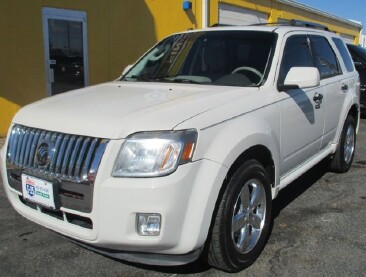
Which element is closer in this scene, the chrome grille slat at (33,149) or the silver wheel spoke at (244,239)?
the chrome grille slat at (33,149)

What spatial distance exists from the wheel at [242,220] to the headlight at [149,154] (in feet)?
1.63

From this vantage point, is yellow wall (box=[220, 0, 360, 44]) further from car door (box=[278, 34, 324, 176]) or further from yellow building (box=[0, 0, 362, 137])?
car door (box=[278, 34, 324, 176])

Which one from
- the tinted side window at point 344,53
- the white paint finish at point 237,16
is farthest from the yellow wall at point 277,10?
the tinted side window at point 344,53

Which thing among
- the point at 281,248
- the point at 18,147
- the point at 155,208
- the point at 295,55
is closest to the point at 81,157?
the point at 155,208

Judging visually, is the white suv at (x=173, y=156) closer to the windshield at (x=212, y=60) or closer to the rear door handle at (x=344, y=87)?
the windshield at (x=212, y=60)

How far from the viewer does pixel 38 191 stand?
3.02m

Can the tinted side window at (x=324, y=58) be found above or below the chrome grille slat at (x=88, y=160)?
above

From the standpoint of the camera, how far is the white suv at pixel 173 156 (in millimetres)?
2725

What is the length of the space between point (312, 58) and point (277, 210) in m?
1.61

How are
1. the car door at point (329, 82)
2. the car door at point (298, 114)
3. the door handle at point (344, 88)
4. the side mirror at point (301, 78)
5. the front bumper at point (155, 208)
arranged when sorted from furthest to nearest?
the door handle at point (344, 88)
the car door at point (329, 82)
the car door at point (298, 114)
the side mirror at point (301, 78)
the front bumper at point (155, 208)

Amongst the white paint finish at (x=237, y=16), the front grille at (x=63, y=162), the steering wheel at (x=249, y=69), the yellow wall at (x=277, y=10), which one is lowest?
the front grille at (x=63, y=162)

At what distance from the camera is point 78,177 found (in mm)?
2805

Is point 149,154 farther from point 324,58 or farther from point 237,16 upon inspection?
point 237,16

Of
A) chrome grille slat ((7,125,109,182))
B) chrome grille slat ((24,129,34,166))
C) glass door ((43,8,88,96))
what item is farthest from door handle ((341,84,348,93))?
glass door ((43,8,88,96))
